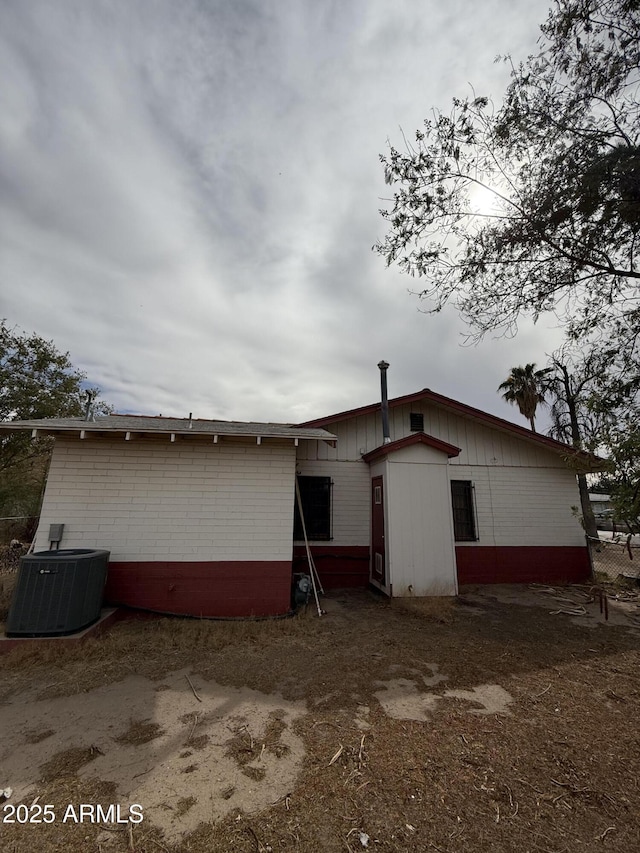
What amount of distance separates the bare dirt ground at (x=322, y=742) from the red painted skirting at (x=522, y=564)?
345 cm

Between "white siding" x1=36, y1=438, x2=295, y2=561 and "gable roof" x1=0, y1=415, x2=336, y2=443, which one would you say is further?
"white siding" x1=36, y1=438, x2=295, y2=561

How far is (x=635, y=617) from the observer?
6109mm

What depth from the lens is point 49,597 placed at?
4355 mm

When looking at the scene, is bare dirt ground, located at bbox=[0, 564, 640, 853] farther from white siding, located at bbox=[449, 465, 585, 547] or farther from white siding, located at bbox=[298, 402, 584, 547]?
white siding, located at bbox=[449, 465, 585, 547]

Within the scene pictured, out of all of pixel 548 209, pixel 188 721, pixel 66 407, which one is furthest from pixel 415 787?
pixel 66 407

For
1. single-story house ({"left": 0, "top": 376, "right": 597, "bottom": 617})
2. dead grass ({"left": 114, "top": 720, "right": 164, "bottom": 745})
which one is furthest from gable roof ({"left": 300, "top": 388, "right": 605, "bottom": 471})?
dead grass ({"left": 114, "top": 720, "right": 164, "bottom": 745})

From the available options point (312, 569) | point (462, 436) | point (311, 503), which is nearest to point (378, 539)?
point (312, 569)

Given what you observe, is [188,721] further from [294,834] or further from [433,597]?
[433,597]

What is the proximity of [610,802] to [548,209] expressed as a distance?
6.83 m

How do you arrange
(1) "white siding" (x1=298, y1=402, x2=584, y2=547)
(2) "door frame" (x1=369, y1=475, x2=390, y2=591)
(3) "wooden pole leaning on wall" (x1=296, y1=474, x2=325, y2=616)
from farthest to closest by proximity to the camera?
(1) "white siding" (x1=298, y1=402, x2=584, y2=547) < (2) "door frame" (x1=369, y1=475, x2=390, y2=591) < (3) "wooden pole leaning on wall" (x1=296, y1=474, x2=325, y2=616)

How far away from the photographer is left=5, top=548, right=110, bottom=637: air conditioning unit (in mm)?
4285

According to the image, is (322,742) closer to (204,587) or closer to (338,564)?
(204,587)

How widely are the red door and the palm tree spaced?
41.9 ft

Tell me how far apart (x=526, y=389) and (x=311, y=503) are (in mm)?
14333
